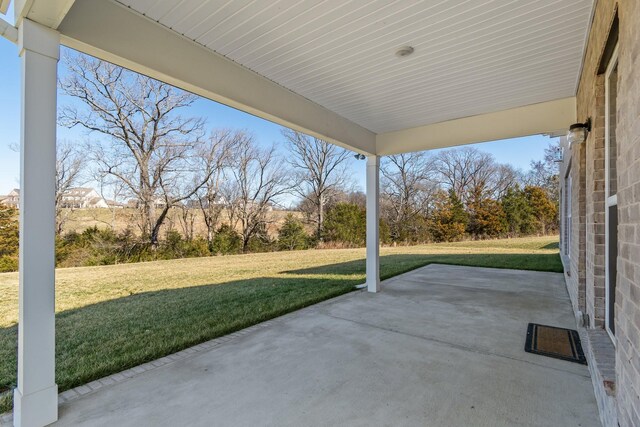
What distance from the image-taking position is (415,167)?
21.4m

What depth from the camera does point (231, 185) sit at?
15.6 meters

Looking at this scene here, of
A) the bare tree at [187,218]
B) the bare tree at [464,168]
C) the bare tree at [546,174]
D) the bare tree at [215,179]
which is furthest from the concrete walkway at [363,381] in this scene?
the bare tree at [546,174]

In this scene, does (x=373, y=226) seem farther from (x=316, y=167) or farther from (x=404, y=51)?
(x=316, y=167)

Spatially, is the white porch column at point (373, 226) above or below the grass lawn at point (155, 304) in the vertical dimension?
above

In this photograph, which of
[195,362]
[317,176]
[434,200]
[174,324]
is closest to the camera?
[195,362]

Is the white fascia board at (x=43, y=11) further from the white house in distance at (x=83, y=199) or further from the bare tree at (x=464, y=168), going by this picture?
the bare tree at (x=464, y=168)

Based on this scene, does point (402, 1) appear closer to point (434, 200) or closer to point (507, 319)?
point (507, 319)

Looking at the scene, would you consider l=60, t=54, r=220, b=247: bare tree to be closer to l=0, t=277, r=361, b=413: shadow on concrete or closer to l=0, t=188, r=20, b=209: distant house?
l=0, t=188, r=20, b=209: distant house

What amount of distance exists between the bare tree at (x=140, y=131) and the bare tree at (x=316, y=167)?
5.69m

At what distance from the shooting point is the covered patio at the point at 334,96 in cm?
210

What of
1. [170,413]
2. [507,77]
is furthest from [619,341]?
[507,77]

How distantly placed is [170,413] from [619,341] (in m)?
2.72

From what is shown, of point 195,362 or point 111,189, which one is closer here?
point 195,362

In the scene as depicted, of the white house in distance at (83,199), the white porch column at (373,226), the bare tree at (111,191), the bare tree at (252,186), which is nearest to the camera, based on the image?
the white porch column at (373,226)
